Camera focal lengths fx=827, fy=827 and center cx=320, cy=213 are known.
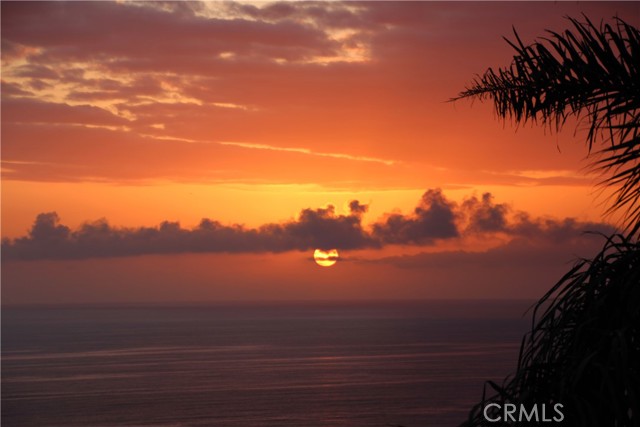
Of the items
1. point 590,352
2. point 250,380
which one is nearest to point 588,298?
point 590,352

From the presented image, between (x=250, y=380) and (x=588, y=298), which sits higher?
(x=588, y=298)

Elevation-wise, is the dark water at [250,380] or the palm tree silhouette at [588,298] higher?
the palm tree silhouette at [588,298]

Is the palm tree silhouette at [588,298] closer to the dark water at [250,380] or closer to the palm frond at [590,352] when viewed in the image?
the palm frond at [590,352]

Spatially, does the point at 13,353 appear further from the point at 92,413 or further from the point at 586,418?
the point at 586,418

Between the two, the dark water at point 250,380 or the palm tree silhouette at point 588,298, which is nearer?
the palm tree silhouette at point 588,298

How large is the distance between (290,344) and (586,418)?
143m

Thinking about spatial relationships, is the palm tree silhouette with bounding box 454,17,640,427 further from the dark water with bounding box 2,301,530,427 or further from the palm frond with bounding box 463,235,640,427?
the dark water with bounding box 2,301,530,427

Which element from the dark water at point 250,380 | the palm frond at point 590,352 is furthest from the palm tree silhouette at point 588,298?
the dark water at point 250,380

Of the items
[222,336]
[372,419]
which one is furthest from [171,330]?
[372,419]

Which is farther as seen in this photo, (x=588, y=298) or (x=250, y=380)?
(x=250, y=380)

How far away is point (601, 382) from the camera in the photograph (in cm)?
356

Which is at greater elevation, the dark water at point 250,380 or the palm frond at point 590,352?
the palm frond at point 590,352

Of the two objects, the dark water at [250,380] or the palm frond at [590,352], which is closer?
the palm frond at [590,352]

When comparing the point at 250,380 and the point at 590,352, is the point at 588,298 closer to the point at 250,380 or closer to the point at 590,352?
the point at 590,352
